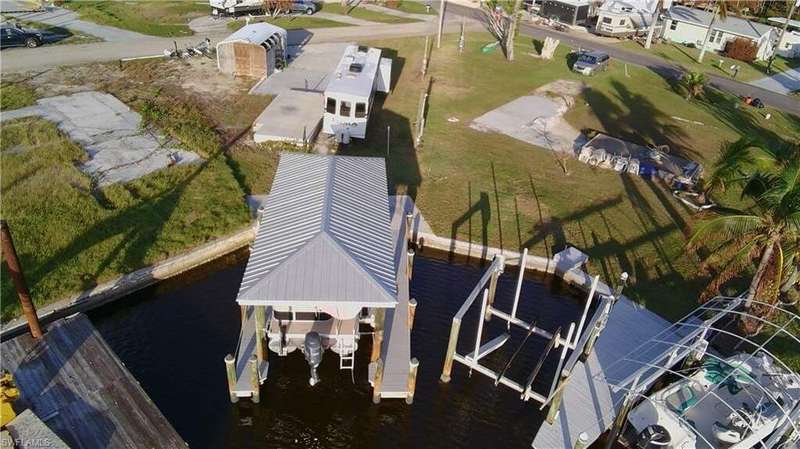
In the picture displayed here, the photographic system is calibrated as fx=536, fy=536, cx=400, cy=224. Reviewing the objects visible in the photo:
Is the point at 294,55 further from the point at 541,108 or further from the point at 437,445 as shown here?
the point at 437,445

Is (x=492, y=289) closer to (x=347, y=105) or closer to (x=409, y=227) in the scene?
(x=409, y=227)

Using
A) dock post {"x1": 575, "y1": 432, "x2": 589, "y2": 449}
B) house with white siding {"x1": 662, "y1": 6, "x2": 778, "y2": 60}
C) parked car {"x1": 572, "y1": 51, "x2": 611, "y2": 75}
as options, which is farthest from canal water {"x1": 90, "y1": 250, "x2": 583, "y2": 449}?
house with white siding {"x1": 662, "y1": 6, "x2": 778, "y2": 60}

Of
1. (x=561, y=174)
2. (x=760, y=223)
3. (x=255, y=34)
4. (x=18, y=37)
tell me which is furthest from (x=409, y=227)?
(x=18, y=37)

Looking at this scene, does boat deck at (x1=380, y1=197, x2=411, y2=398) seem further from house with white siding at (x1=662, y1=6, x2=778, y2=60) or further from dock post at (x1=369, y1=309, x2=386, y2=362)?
house with white siding at (x1=662, y1=6, x2=778, y2=60)

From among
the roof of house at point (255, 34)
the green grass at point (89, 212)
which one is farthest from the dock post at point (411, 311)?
the roof of house at point (255, 34)

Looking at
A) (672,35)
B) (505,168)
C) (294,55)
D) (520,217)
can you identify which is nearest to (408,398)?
(520,217)
